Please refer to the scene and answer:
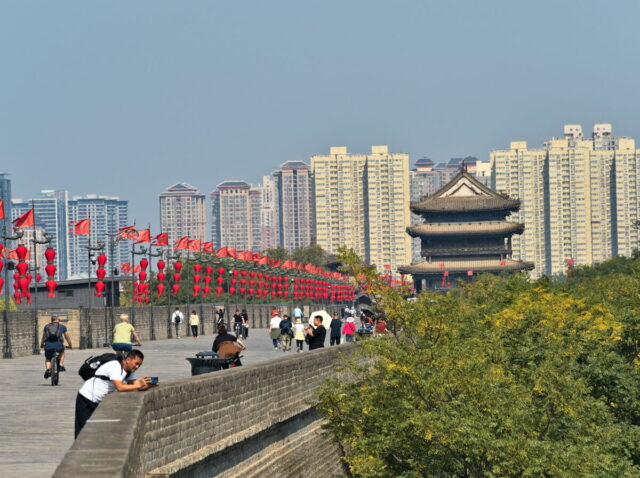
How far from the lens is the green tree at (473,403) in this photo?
1917 centimetres

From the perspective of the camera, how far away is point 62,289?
75.2 meters

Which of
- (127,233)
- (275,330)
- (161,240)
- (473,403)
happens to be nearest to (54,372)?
(473,403)

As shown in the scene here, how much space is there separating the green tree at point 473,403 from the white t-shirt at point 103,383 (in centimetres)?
691

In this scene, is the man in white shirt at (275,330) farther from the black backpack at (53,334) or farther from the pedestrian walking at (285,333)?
the black backpack at (53,334)

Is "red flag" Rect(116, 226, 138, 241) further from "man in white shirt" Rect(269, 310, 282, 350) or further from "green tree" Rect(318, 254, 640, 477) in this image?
"green tree" Rect(318, 254, 640, 477)

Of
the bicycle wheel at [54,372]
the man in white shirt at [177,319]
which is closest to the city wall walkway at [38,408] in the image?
the bicycle wheel at [54,372]

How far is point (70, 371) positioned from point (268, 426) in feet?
37.4

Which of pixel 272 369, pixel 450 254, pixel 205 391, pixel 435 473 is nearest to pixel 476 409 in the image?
pixel 435 473

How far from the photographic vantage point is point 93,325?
41.3 metres

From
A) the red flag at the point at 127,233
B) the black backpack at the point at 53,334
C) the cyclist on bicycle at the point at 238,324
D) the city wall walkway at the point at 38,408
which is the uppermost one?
the red flag at the point at 127,233

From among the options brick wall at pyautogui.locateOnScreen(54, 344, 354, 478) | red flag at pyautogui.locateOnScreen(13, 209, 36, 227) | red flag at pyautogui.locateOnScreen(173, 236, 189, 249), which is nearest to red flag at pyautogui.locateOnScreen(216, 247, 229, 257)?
red flag at pyautogui.locateOnScreen(173, 236, 189, 249)

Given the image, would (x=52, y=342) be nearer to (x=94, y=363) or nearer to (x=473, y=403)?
(x=473, y=403)

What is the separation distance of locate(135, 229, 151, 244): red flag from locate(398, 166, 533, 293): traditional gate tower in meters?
79.8

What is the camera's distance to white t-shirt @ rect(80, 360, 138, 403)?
12.9 meters
